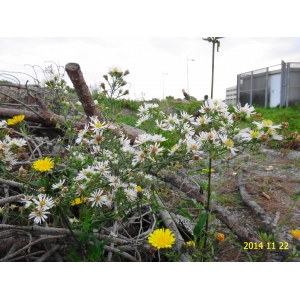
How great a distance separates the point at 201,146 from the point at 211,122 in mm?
99

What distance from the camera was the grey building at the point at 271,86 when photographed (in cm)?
128

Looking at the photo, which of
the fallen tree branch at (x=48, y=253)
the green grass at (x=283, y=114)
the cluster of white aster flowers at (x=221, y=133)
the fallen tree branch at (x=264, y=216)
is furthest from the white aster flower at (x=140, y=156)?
the green grass at (x=283, y=114)

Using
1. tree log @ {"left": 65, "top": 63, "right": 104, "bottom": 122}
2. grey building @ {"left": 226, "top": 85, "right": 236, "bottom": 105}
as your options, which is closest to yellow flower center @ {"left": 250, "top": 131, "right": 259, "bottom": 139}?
grey building @ {"left": 226, "top": 85, "right": 236, "bottom": 105}

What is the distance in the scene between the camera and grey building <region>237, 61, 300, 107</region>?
1279mm

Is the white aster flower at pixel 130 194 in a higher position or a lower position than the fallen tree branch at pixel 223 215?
higher

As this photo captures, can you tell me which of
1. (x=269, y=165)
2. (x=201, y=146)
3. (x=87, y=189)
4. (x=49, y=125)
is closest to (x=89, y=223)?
(x=87, y=189)

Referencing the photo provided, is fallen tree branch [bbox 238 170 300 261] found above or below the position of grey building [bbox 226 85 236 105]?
below

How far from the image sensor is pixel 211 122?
0.95m

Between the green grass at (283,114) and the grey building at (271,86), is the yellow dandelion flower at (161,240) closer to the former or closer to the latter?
the grey building at (271,86)

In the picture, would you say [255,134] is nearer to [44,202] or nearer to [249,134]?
[249,134]

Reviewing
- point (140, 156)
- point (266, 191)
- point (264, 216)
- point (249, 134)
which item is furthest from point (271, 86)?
point (140, 156)

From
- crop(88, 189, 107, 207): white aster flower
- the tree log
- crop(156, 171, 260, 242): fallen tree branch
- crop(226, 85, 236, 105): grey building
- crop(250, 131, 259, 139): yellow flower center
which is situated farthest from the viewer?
the tree log

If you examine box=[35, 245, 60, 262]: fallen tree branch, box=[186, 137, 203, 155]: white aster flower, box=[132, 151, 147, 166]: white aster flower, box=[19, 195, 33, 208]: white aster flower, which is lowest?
box=[35, 245, 60, 262]: fallen tree branch

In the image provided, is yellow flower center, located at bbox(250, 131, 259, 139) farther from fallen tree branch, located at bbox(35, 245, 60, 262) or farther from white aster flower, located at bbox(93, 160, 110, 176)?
fallen tree branch, located at bbox(35, 245, 60, 262)
